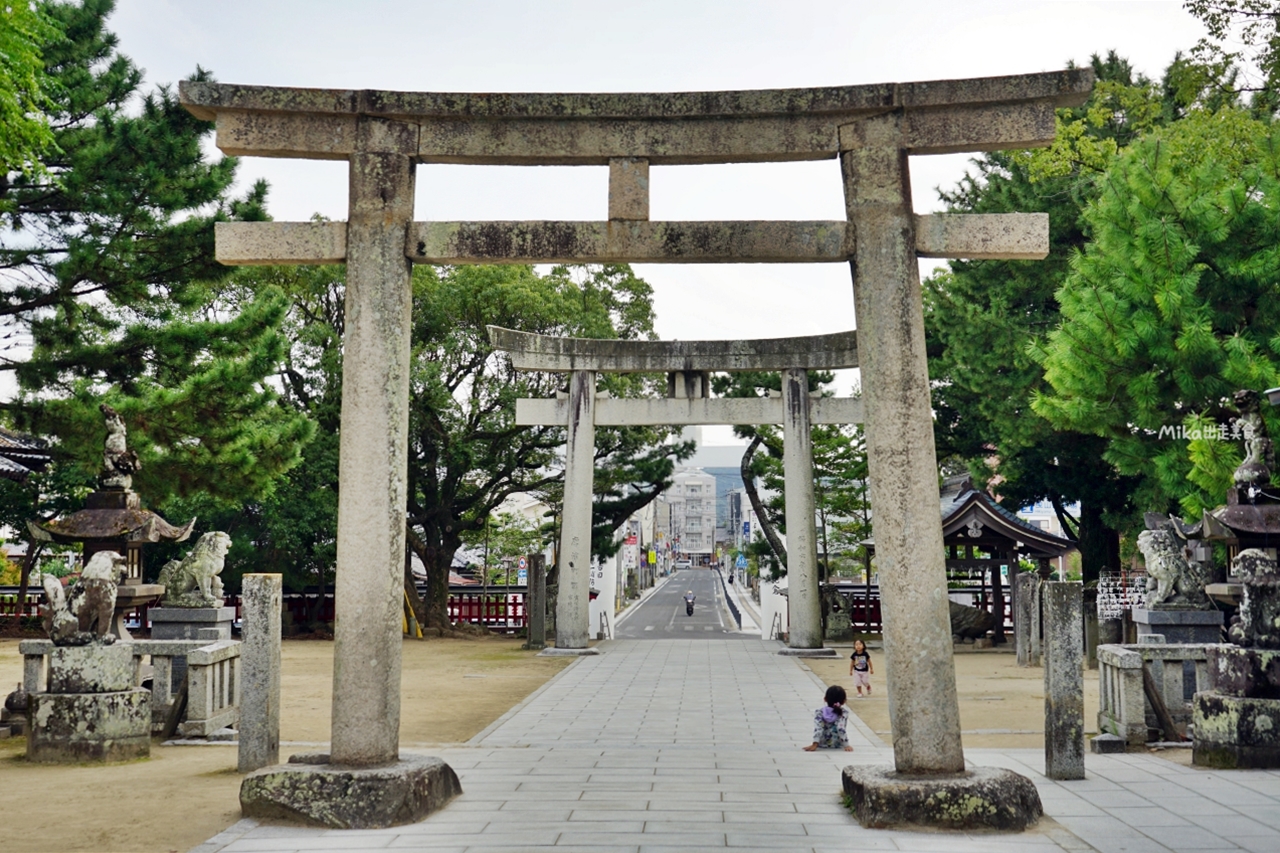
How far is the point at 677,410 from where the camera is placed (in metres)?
21.3

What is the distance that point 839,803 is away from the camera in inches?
293

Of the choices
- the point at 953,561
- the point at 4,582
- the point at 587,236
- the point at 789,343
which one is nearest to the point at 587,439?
the point at 789,343

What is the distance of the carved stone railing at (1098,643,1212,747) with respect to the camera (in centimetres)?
1008

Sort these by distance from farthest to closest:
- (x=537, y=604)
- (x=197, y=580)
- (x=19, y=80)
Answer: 1. (x=537, y=604)
2. (x=197, y=580)
3. (x=19, y=80)

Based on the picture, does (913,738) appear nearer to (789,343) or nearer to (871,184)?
(871,184)

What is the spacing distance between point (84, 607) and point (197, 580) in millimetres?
2261

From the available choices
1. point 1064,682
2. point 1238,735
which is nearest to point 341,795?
point 1064,682

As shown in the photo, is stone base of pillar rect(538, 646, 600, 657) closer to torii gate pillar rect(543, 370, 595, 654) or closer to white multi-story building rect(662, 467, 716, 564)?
torii gate pillar rect(543, 370, 595, 654)

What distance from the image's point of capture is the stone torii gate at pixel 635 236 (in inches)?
281

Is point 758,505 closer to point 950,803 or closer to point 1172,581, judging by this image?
point 1172,581

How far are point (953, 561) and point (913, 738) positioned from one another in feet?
52.6

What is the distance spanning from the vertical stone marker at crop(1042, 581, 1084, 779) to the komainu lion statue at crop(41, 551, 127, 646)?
8.31 meters

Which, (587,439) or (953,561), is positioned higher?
(587,439)

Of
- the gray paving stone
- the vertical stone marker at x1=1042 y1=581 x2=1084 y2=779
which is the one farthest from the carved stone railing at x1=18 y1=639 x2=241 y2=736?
the gray paving stone
